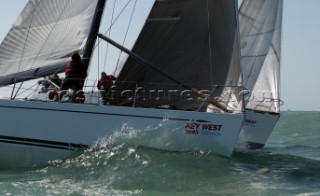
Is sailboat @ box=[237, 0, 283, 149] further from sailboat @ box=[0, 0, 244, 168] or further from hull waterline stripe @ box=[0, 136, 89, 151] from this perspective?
hull waterline stripe @ box=[0, 136, 89, 151]

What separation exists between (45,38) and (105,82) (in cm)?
179

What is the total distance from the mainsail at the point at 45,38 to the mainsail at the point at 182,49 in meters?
1.52

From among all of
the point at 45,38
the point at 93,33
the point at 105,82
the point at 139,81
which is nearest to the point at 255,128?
the point at 139,81

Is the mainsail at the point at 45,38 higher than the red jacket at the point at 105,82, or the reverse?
the mainsail at the point at 45,38

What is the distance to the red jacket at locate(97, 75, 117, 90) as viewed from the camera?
13.5m

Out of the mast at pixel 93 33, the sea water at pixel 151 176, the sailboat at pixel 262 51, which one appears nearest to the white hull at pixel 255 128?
the sailboat at pixel 262 51

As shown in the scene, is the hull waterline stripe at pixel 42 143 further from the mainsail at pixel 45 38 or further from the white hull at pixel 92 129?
the mainsail at pixel 45 38

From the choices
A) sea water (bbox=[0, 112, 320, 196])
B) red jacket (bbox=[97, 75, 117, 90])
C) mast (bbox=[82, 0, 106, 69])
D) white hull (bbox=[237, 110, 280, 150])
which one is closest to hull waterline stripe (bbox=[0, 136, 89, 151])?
sea water (bbox=[0, 112, 320, 196])

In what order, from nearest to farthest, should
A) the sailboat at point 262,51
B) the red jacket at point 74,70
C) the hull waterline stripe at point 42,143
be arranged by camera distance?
the hull waterline stripe at point 42,143 < the red jacket at point 74,70 < the sailboat at point 262,51

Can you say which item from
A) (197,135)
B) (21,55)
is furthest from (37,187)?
(21,55)

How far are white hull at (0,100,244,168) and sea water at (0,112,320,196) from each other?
0.81 feet

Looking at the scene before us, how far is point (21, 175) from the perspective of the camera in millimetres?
11453

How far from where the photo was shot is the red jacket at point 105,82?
530 inches

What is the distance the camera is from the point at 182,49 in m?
13.9
